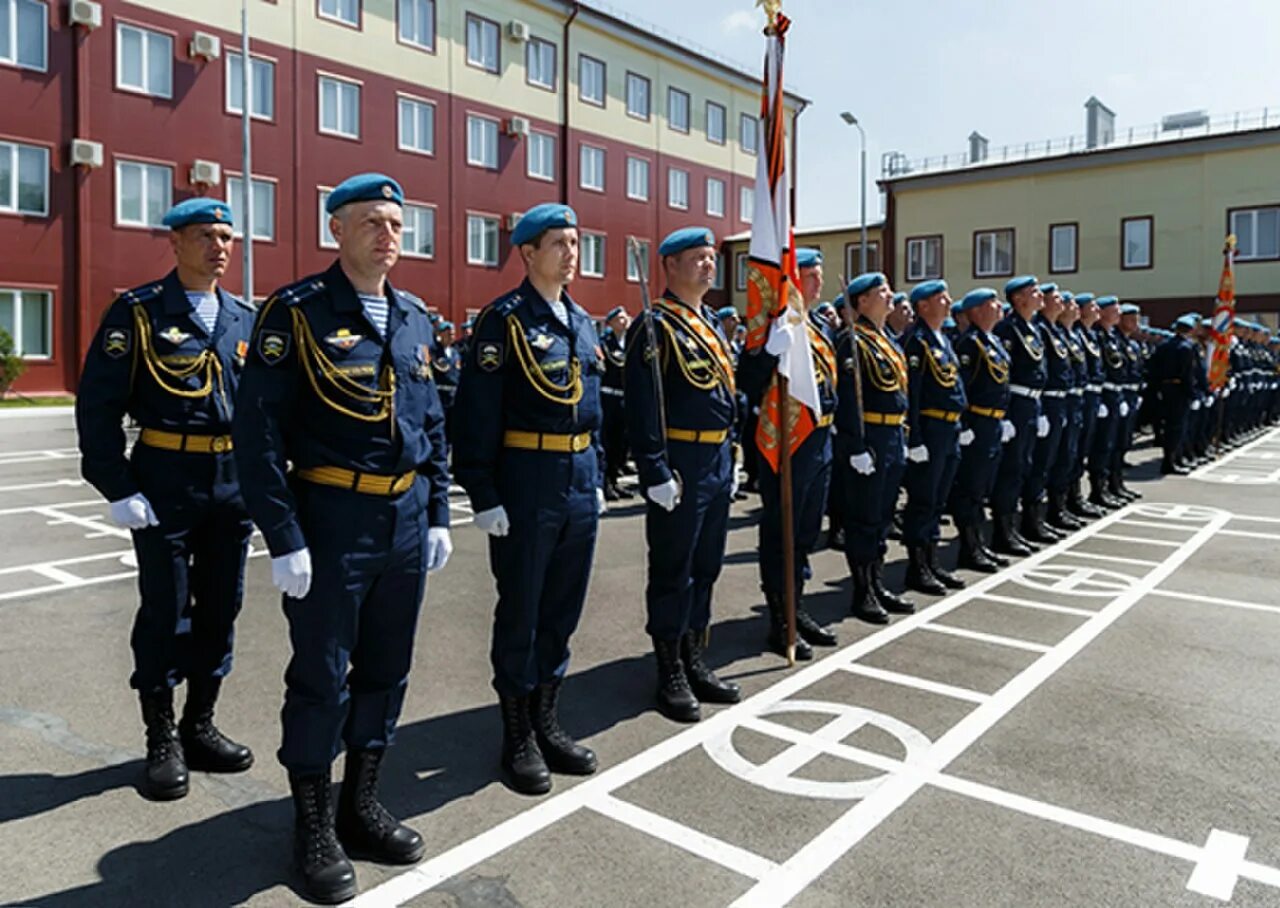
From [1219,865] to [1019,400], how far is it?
18.5ft

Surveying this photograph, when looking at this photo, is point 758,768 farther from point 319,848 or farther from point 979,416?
point 979,416

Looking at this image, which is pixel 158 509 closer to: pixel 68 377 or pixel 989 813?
pixel 989 813

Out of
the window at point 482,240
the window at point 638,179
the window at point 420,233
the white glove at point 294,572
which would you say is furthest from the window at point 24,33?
the white glove at point 294,572

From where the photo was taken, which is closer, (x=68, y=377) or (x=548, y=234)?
(x=548, y=234)

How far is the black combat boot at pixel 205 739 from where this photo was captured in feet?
13.2

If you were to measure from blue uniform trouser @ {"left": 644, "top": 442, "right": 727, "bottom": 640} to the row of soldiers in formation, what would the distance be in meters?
0.01

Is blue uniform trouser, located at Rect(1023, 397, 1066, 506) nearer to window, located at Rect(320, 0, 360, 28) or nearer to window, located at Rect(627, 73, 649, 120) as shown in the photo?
window, located at Rect(320, 0, 360, 28)

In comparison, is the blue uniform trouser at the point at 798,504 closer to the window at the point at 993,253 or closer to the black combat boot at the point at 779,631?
the black combat boot at the point at 779,631

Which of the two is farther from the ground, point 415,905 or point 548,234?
point 548,234

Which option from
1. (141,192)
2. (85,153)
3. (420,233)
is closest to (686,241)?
(85,153)

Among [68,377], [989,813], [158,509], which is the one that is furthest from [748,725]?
[68,377]

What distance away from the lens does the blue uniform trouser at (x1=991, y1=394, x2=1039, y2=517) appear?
8.43 meters

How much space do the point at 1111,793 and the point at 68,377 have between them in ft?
80.2

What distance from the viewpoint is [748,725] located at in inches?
181
